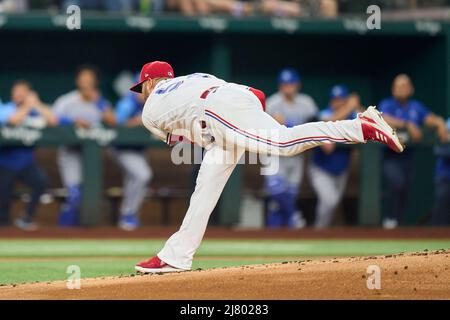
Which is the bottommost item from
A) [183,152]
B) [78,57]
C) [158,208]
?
[158,208]

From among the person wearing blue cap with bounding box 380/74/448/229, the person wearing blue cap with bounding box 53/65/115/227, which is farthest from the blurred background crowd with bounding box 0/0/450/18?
the person wearing blue cap with bounding box 380/74/448/229

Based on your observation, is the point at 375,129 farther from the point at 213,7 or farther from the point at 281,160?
the point at 213,7

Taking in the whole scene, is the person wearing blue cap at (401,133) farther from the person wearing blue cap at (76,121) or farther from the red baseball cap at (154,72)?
the red baseball cap at (154,72)

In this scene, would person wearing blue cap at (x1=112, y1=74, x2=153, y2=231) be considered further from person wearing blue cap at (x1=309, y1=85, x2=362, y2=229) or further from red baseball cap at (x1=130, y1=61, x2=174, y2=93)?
red baseball cap at (x1=130, y1=61, x2=174, y2=93)

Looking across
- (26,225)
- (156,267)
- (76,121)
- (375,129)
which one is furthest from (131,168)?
(375,129)

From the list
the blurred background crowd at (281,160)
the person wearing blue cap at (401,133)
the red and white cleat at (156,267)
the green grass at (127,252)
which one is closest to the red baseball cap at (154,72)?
the red and white cleat at (156,267)
